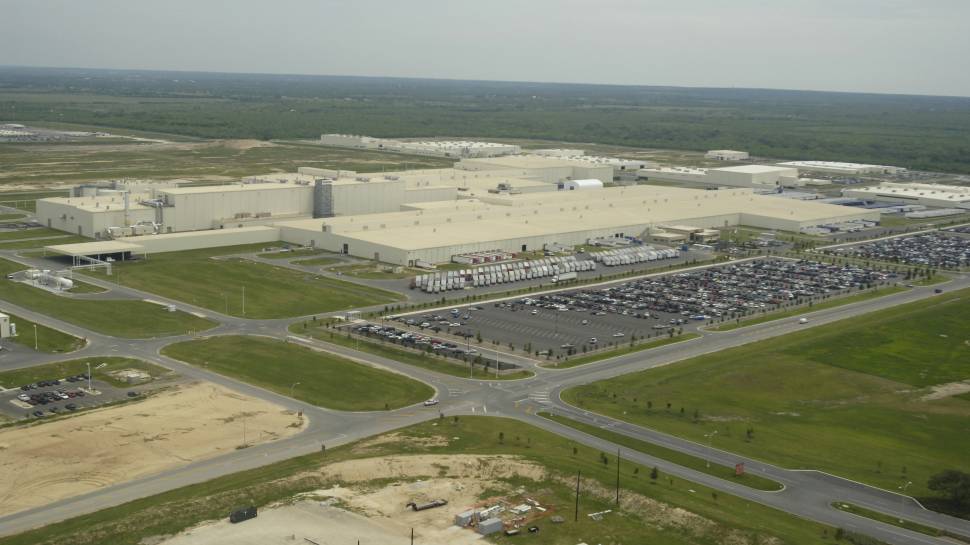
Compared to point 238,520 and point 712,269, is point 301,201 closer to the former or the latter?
point 712,269

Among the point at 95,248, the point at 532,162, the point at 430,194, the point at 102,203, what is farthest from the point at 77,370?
the point at 532,162

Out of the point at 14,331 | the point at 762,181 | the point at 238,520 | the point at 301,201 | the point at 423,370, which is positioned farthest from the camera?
the point at 762,181

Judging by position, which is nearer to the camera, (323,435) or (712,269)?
(323,435)

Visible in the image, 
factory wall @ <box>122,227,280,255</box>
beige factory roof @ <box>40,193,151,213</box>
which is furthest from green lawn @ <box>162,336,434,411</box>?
beige factory roof @ <box>40,193,151,213</box>

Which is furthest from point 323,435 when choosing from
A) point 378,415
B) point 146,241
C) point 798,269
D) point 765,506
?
point 798,269

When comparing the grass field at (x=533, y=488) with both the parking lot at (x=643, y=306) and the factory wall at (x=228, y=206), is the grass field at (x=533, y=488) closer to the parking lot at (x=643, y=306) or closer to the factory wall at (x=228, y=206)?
the parking lot at (x=643, y=306)

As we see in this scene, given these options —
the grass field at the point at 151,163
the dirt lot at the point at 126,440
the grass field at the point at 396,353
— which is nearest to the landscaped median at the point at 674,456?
the grass field at the point at 396,353
